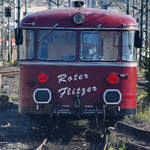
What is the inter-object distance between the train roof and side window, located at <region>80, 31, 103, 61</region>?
21 cm

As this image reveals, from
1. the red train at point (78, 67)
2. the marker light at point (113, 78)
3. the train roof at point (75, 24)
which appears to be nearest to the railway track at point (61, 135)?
the red train at point (78, 67)

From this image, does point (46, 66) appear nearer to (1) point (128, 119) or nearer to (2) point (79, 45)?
(2) point (79, 45)

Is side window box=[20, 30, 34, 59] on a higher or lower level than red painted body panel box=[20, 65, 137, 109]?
higher

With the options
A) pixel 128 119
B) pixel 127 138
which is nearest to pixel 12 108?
pixel 128 119

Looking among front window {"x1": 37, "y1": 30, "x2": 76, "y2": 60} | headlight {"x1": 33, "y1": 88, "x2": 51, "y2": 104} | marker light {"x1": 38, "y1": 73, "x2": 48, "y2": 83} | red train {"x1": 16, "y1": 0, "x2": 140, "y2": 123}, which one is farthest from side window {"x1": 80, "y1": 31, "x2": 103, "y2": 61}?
headlight {"x1": 33, "y1": 88, "x2": 51, "y2": 104}

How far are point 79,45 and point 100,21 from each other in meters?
0.67

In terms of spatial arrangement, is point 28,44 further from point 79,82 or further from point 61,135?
point 61,135

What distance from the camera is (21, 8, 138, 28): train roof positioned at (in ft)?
32.8

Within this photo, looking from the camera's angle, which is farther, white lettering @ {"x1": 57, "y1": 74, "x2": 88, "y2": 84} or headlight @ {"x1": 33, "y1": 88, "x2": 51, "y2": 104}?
white lettering @ {"x1": 57, "y1": 74, "x2": 88, "y2": 84}

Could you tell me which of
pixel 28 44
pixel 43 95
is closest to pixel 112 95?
pixel 43 95

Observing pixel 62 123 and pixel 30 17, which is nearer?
pixel 30 17

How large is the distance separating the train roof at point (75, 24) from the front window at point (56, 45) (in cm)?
17

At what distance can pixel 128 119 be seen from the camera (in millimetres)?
13797

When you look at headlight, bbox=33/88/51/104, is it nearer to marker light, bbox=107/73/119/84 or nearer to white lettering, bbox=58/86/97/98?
white lettering, bbox=58/86/97/98
